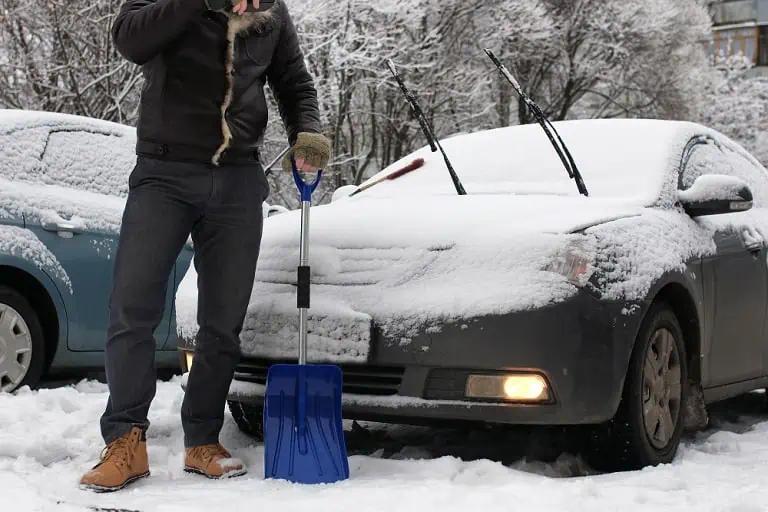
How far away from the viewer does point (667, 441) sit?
13.0ft

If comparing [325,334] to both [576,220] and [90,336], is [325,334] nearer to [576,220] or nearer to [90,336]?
[576,220]

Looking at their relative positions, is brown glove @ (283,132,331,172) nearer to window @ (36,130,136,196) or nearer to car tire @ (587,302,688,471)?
car tire @ (587,302,688,471)

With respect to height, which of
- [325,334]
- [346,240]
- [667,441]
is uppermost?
[346,240]

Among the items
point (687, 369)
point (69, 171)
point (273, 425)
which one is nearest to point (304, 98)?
point (273, 425)

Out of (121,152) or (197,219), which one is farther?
(121,152)

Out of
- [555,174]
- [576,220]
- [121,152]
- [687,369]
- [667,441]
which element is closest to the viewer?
[576,220]

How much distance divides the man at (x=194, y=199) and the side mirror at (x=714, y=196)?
58.6 inches

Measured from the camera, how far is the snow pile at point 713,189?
4352mm

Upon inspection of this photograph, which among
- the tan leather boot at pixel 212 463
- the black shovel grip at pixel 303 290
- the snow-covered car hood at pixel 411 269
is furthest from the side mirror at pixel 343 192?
the tan leather boot at pixel 212 463

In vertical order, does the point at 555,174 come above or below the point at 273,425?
above

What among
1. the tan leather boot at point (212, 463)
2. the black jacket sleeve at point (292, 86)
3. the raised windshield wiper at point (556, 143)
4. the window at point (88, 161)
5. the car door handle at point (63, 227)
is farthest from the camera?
the window at point (88, 161)

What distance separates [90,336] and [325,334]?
7.93 ft

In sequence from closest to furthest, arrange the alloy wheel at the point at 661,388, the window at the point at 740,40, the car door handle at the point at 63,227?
1. the alloy wheel at the point at 661,388
2. the car door handle at the point at 63,227
3. the window at the point at 740,40

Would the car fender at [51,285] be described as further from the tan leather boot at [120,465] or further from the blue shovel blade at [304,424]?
the blue shovel blade at [304,424]
